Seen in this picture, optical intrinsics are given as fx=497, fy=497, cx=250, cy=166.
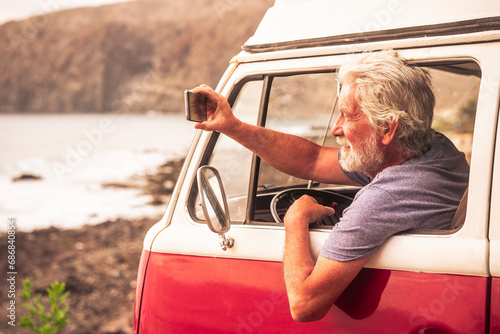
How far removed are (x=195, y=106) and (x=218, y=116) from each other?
146mm

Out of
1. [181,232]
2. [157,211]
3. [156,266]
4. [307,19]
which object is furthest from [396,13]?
[157,211]

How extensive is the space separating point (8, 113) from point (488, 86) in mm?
26900

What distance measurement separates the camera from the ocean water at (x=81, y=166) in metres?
12.7

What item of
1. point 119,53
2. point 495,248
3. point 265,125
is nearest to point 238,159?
point 265,125

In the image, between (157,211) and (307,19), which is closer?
(307,19)

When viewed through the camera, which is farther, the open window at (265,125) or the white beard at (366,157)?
the open window at (265,125)

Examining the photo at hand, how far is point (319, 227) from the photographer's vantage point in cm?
198

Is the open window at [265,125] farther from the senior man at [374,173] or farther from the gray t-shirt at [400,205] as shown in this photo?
the gray t-shirt at [400,205]

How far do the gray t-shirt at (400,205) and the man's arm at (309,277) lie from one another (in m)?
0.04

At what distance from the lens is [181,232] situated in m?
2.24

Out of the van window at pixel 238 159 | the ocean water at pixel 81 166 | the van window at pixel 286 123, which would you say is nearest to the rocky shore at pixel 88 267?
the ocean water at pixel 81 166

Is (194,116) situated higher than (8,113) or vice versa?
(194,116)

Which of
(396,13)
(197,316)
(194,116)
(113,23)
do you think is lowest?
(113,23)

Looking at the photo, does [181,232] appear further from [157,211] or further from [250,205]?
[157,211]
